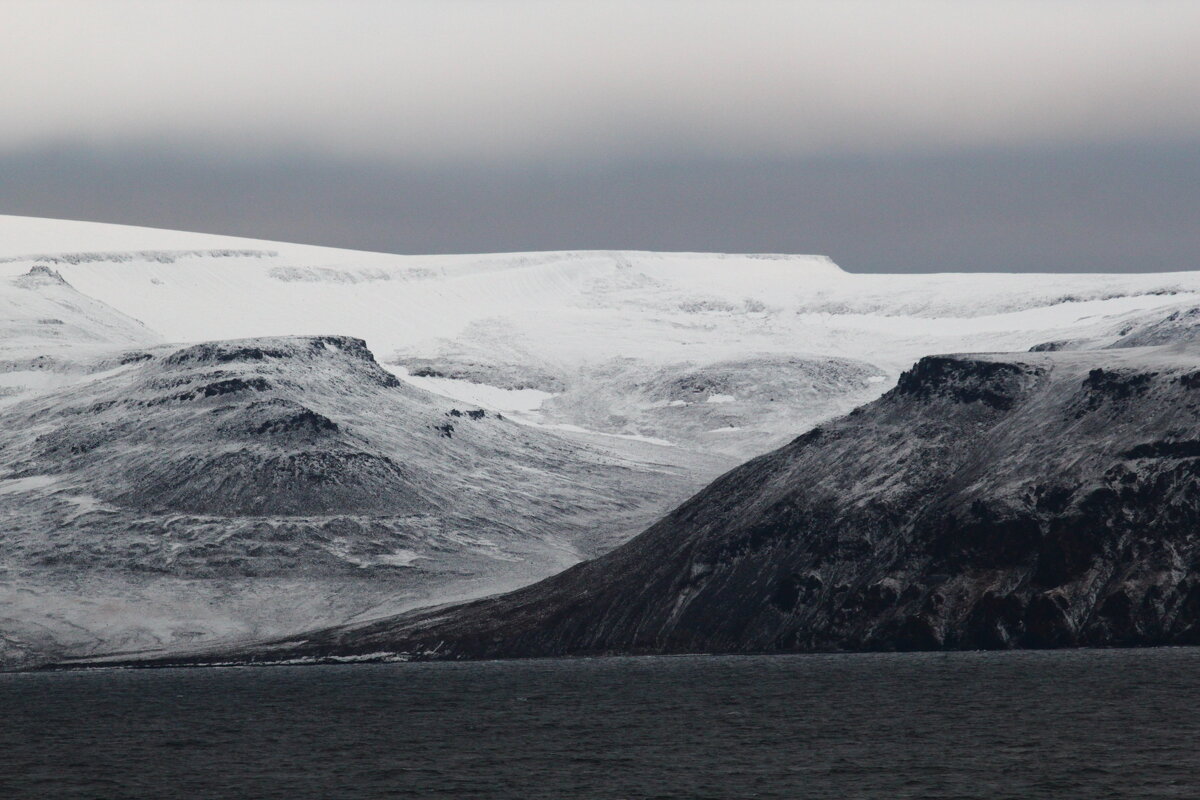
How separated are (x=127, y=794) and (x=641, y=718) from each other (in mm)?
52885

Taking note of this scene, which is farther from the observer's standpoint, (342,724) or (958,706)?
(342,724)

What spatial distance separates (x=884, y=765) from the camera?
427 ft

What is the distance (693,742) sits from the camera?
149 m

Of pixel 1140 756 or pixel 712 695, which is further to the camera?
pixel 712 695

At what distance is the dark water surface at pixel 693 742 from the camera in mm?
123625

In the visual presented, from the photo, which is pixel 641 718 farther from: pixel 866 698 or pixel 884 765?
pixel 884 765

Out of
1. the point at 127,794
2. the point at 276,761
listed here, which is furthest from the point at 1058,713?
the point at 127,794

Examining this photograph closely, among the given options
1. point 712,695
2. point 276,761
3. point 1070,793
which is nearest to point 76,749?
point 276,761

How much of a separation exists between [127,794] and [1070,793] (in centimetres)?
5918

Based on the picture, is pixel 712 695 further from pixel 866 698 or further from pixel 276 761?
pixel 276 761

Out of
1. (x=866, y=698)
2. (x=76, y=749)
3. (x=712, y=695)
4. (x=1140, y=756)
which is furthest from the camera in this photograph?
(x=712, y=695)

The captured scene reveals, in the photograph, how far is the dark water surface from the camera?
123625 mm

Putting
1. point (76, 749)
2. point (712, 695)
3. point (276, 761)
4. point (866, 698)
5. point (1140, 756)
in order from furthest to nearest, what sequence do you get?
1. point (712, 695)
2. point (866, 698)
3. point (76, 749)
4. point (276, 761)
5. point (1140, 756)

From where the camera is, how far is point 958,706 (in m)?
161
